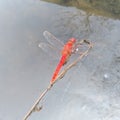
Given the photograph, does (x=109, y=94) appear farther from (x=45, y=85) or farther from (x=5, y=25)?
(x=5, y=25)

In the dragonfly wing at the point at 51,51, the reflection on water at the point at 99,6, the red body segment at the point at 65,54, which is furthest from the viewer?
the reflection on water at the point at 99,6

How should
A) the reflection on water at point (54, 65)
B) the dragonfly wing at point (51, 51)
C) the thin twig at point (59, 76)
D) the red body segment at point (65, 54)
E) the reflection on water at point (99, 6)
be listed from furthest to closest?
the reflection on water at point (99, 6)
the dragonfly wing at point (51, 51)
the red body segment at point (65, 54)
the reflection on water at point (54, 65)
the thin twig at point (59, 76)

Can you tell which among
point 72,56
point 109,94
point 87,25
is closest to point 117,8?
point 87,25

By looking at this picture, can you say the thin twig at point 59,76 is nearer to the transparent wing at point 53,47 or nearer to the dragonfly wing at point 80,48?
the dragonfly wing at point 80,48

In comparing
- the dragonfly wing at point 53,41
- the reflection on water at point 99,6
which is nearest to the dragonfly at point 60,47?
the dragonfly wing at point 53,41

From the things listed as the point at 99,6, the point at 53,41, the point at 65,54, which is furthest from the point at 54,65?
the point at 99,6

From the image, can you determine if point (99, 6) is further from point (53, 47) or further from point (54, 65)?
point (54, 65)

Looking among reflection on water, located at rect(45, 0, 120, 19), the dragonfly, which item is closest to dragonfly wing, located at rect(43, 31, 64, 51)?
the dragonfly
